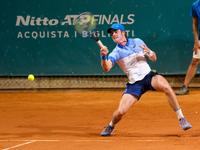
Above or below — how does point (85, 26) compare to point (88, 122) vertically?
above

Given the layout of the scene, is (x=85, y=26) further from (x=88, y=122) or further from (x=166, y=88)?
(x=88, y=122)

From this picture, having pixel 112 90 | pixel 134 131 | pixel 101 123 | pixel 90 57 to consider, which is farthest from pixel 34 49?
pixel 134 131

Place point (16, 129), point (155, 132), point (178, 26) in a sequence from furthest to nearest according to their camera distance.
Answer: point (178, 26) → point (16, 129) → point (155, 132)

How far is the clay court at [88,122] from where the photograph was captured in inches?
172

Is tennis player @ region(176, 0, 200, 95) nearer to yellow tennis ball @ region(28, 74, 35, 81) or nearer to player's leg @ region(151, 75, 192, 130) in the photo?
player's leg @ region(151, 75, 192, 130)

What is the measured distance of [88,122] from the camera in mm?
6031

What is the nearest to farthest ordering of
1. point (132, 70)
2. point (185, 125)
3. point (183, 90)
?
point (185, 125), point (132, 70), point (183, 90)

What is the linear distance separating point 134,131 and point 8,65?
5361mm

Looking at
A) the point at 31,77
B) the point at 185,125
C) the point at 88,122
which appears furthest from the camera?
the point at 31,77

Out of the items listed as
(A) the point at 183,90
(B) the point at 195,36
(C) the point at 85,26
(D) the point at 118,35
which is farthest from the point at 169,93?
(A) the point at 183,90

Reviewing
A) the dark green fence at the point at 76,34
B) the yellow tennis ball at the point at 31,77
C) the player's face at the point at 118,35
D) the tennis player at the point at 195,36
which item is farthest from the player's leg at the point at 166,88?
the yellow tennis ball at the point at 31,77

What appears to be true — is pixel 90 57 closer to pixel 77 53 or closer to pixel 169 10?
pixel 77 53

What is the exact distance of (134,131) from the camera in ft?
17.0

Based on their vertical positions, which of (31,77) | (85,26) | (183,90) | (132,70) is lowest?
(183,90)
